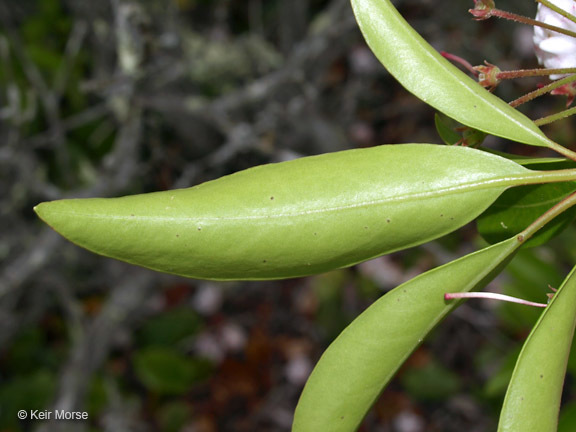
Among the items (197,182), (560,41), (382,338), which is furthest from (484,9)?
(197,182)

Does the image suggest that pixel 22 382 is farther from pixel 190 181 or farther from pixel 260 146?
pixel 260 146

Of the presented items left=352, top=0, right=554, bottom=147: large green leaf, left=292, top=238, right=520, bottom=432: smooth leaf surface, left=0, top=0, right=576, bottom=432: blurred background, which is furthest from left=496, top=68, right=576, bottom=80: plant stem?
left=0, top=0, right=576, bottom=432: blurred background

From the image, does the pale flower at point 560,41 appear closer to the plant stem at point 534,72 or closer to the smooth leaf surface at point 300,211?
the plant stem at point 534,72

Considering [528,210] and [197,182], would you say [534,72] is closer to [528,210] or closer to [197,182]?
[528,210]

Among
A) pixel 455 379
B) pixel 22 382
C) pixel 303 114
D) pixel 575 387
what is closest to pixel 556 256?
pixel 575 387

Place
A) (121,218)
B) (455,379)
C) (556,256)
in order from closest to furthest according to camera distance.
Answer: (121,218) → (556,256) → (455,379)

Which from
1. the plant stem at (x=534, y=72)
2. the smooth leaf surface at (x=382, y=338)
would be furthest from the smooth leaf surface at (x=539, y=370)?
the plant stem at (x=534, y=72)
